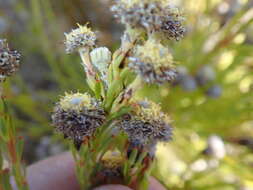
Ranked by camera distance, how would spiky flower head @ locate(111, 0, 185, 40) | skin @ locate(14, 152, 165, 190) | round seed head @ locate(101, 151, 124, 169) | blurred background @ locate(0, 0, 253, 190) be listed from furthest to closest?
blurred background @ locate(0, 0, 253, 190)
skin @ locate(14, 152, 165, 190)
round seed head @ locate(101, 151, 124, 169)
spiky flower head @ locate(111, 0, 185, 40)

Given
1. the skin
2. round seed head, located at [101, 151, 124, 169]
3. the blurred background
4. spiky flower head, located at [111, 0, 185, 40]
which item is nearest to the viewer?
spiky flower head, located at [111, 0, 185, 40]

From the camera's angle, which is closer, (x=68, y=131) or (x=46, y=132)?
(x=68, y=131)

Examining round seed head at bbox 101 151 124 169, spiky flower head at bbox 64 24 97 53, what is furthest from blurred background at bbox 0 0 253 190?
spiky flower head at bbox 64 24 97 53

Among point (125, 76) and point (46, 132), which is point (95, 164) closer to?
point (125, 76)

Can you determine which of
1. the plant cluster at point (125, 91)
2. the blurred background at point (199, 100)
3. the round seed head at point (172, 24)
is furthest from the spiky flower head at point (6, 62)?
the blurred background at point (199, 100)

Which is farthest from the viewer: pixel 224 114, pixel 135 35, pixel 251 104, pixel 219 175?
pixel 219 175

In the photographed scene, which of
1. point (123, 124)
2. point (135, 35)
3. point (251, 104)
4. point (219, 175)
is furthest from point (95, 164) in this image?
point (219, 175)

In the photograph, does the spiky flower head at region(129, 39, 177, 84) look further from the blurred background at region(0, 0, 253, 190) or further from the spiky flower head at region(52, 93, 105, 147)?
the blurred background at region(0, 0, 253, 190)
